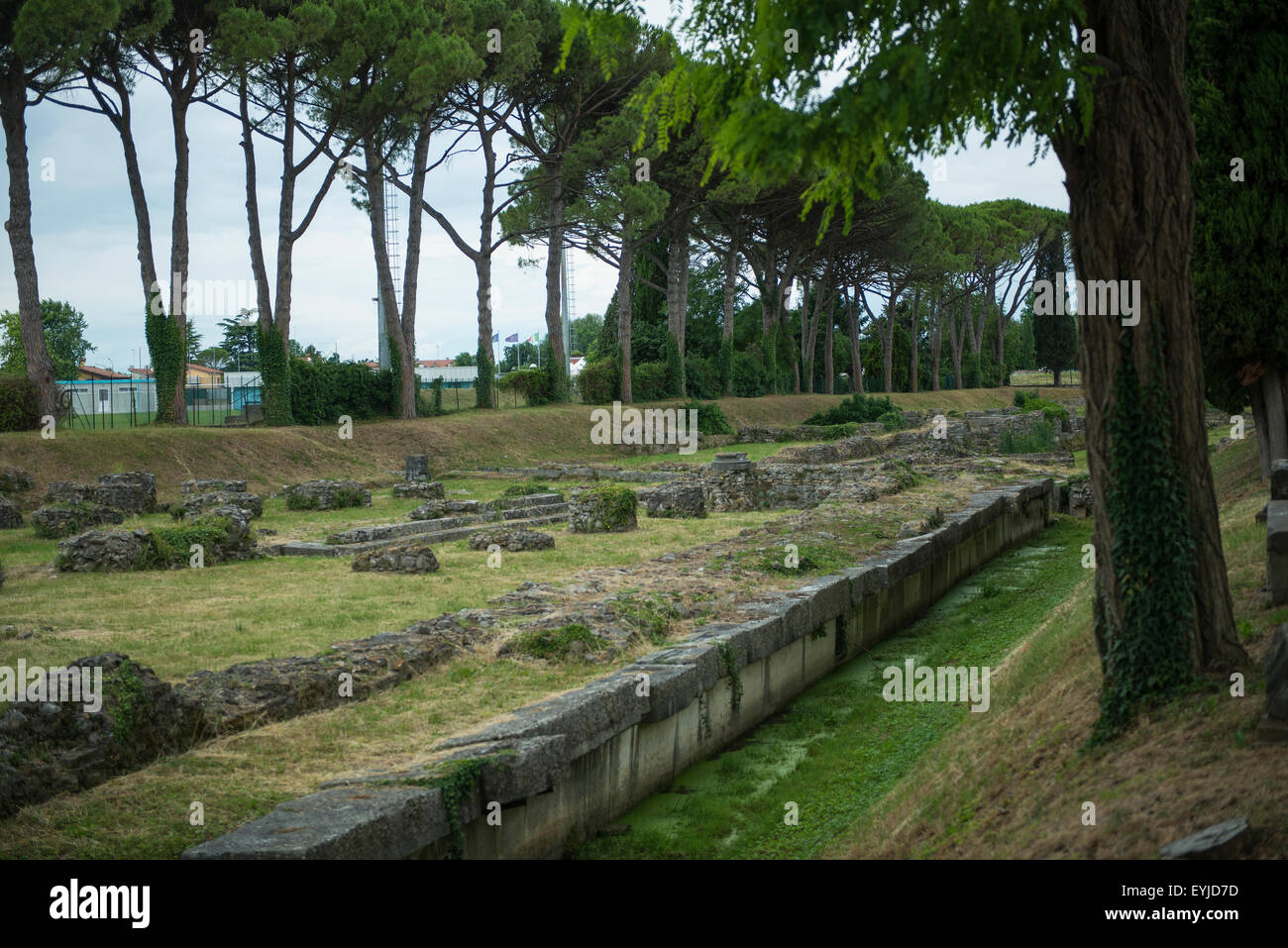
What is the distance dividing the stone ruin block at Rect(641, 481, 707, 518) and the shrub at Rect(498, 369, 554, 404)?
22.0 meters

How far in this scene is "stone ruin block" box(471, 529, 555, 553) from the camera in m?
13.5

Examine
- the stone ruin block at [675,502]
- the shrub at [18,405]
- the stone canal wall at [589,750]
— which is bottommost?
the stone canal wall at [589,750]

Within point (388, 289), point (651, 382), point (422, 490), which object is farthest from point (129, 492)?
point (651, 382)

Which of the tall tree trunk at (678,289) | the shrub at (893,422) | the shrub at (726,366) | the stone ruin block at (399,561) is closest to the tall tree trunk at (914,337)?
the shrub at (726,366)

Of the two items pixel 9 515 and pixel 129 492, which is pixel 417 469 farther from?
pixel 9 515

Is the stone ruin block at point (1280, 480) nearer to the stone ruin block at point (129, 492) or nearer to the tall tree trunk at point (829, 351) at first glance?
the stone ruin block at point (129, 492)

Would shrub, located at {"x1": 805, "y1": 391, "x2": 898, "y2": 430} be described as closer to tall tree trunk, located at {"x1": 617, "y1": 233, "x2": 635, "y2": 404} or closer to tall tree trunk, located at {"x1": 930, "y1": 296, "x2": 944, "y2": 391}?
tall tree trunk, located at {"x1": 617, "y1": 233, "x2": 635, "y2": 404}

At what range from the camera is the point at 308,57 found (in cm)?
2953

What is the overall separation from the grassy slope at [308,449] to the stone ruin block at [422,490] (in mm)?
4252

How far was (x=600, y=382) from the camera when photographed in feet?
134

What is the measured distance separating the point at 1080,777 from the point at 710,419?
35.0 m

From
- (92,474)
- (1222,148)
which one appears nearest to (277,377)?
(92,474)

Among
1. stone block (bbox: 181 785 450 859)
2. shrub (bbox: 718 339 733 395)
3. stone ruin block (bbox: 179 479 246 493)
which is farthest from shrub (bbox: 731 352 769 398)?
stone block (bbox: 181 785 450 859)

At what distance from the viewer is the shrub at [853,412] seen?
41.3 metres
